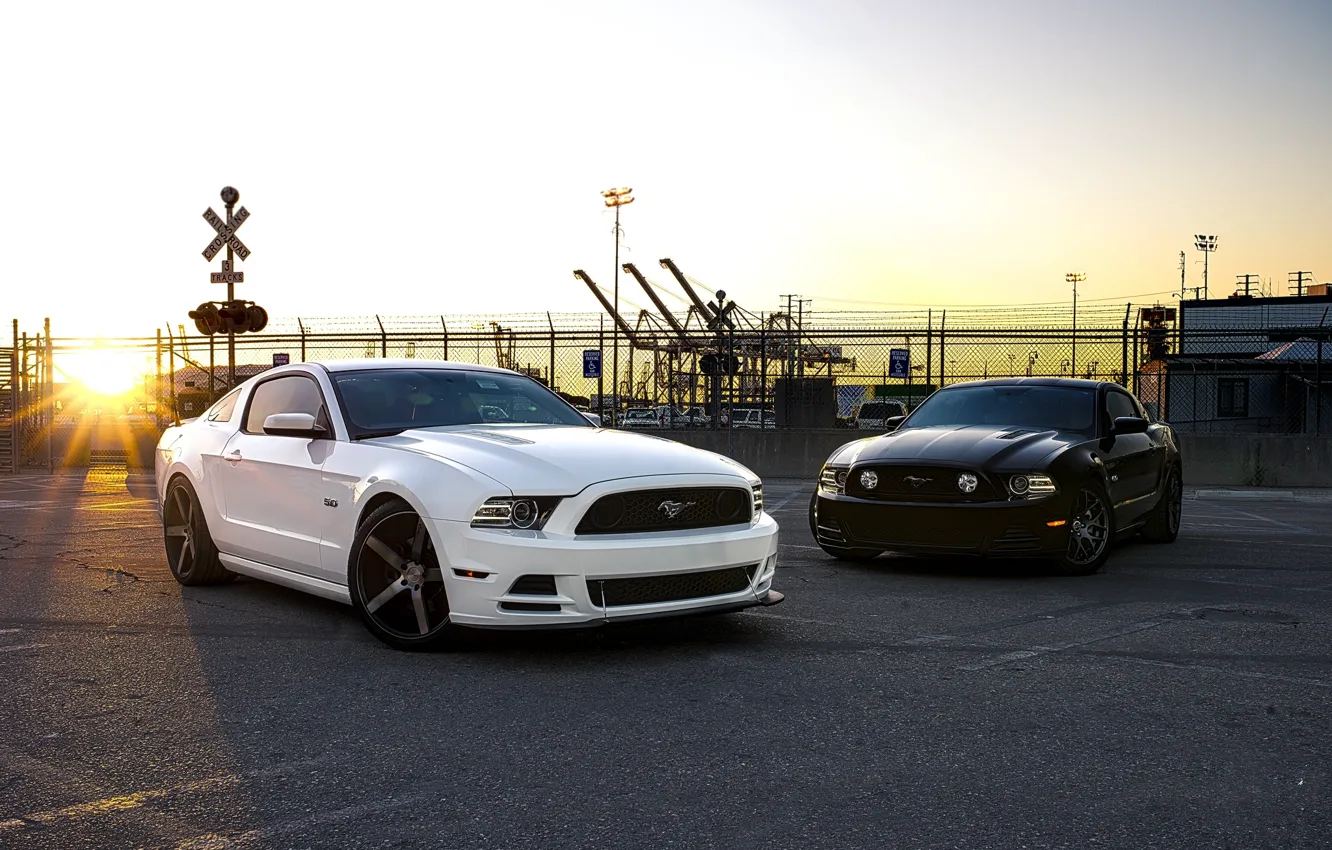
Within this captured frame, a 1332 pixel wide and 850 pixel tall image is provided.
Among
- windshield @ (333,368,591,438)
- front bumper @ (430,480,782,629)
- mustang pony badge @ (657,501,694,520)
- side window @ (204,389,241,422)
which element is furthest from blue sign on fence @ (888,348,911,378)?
front bumper @ (430,480,782,629)

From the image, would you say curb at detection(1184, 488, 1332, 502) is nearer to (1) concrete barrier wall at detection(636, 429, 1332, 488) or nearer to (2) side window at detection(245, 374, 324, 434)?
(1) concrete barrier wall at detection(636, 429, 1332, 488)

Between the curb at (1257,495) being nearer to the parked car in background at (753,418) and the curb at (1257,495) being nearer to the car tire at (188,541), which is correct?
the parked car in background at (753,418)

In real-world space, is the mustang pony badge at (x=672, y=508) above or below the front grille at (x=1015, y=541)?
above

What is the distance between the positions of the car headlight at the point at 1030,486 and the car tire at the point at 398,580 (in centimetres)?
429

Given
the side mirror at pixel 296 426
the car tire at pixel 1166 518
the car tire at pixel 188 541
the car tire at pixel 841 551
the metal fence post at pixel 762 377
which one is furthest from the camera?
the metal fence post at pixel 762 377

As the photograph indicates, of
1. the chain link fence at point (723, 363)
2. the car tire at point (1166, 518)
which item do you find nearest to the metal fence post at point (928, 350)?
the chain link fence at point (723, 363)

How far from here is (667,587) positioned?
5.75 metres

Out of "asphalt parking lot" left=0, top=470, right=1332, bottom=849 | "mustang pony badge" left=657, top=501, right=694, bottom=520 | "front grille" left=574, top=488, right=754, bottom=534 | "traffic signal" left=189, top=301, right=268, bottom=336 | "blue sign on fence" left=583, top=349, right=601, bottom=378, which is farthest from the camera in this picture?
"blue sign on fence" left=583, top=349, right=601, bottom=378

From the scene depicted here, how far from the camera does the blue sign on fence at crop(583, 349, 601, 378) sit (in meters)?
22.4

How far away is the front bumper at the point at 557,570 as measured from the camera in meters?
5.52

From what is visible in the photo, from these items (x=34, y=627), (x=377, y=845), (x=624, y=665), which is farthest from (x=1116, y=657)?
(x=34, y=627)

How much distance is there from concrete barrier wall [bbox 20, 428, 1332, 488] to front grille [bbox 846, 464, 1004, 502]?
1173 cm

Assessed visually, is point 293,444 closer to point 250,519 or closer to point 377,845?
point 250,519

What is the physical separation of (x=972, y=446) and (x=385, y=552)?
4479mm
